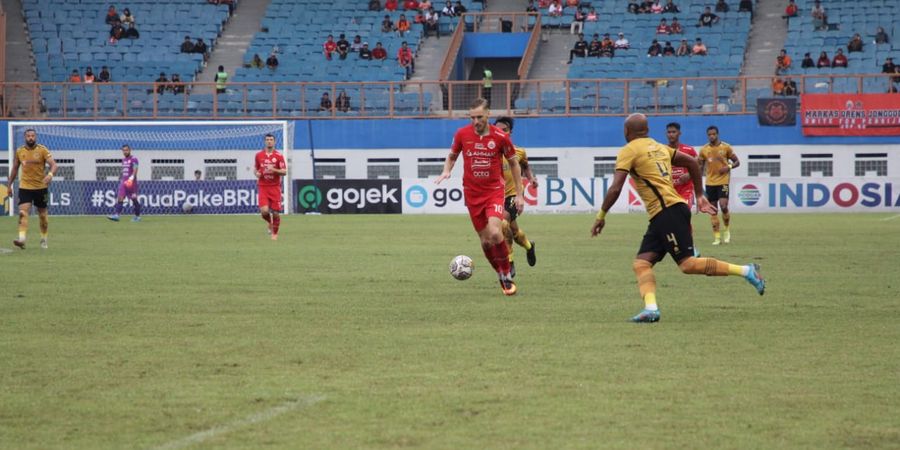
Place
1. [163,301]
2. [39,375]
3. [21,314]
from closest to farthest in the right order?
[39,375]
[21,314]
[163,301]

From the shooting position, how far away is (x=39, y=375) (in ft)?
28.3

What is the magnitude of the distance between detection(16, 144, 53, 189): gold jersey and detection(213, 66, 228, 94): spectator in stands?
22931 mm

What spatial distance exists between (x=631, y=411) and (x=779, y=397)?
3.41 ft

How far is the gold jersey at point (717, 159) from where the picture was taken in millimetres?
25531

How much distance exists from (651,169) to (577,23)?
41.8 m

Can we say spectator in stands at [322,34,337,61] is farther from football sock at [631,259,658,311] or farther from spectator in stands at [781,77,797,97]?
football sock at [631,259,658,311]

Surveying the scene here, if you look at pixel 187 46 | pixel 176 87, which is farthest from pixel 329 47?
pixel 176 87

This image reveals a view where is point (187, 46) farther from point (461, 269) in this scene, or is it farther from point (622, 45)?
point (461, 269)

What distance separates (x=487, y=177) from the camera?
1472 cm

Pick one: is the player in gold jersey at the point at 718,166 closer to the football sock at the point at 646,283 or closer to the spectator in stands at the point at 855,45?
the football sock at the point at 646,283

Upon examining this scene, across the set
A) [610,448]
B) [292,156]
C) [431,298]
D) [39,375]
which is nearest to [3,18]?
[292,156]

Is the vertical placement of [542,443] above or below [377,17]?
below

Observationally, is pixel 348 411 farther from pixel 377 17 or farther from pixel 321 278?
pixel 377 17

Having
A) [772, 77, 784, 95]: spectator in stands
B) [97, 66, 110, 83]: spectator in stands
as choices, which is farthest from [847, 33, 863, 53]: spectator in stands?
[97, 66, 110, 83]: spectator in stands
